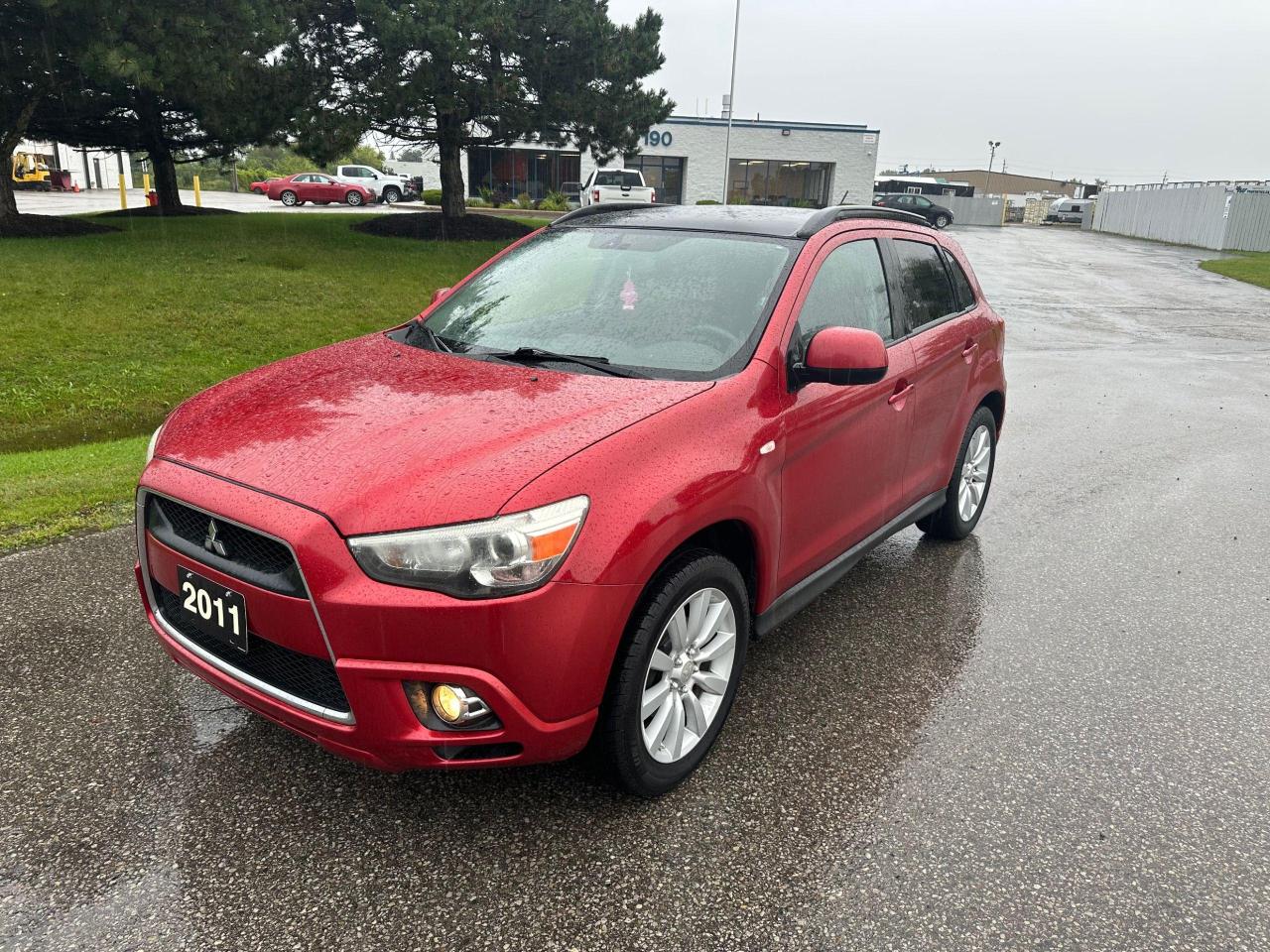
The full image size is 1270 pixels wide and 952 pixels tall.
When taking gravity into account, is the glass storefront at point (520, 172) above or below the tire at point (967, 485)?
above

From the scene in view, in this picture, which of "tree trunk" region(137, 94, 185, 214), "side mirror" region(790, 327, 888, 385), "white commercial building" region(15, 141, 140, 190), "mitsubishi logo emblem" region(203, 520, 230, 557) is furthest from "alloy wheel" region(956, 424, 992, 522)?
"white commercial building" region(15, 141, 140, 190)

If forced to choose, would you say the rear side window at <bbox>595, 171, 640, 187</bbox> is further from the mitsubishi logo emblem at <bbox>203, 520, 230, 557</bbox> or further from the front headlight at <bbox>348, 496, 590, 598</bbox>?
the front headlight at <bbox>348, 496, 590, 598</bbox>

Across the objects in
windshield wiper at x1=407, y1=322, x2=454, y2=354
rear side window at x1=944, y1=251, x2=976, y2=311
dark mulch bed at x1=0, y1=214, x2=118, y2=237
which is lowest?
dark mulch bed at x1=0, y1=214, x2=118, y2=237

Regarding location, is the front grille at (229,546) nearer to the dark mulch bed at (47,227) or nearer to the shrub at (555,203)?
the dark mulch bed at (47,227)

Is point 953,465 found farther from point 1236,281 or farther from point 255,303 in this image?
point 1236,281

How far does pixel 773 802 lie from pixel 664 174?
1871 inches

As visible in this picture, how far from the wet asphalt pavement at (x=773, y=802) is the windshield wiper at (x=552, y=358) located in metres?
1.33

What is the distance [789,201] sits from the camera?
4841 centimetres

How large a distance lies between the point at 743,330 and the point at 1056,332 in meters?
13.2

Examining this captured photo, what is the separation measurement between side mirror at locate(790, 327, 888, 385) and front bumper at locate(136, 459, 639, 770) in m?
1.14

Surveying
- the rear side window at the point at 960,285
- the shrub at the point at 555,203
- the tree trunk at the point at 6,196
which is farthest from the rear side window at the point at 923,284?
the shrub at the point at 555,203

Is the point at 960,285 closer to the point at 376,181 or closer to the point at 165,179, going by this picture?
the point at 165,179

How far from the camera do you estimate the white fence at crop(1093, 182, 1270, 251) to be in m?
35.8

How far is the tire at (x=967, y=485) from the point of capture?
16.1 feet
